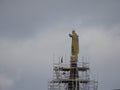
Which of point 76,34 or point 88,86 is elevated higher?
point 76,34

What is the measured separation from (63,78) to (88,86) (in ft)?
20.2

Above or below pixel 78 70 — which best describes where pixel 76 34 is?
above

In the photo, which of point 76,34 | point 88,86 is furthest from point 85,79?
point 76,34

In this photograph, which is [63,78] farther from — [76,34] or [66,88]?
[76,34]

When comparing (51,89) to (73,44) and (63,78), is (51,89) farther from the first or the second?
(73,44)

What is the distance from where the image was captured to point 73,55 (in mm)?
109375

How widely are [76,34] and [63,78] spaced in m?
10.2

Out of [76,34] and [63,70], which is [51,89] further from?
[76,34]

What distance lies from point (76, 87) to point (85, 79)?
3.15 m

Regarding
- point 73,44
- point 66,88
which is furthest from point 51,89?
point 73,44

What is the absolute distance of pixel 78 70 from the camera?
108812 millimetres

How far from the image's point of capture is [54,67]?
110 metres

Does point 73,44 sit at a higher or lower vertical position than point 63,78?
higher

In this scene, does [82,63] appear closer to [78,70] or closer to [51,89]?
[78,70]
